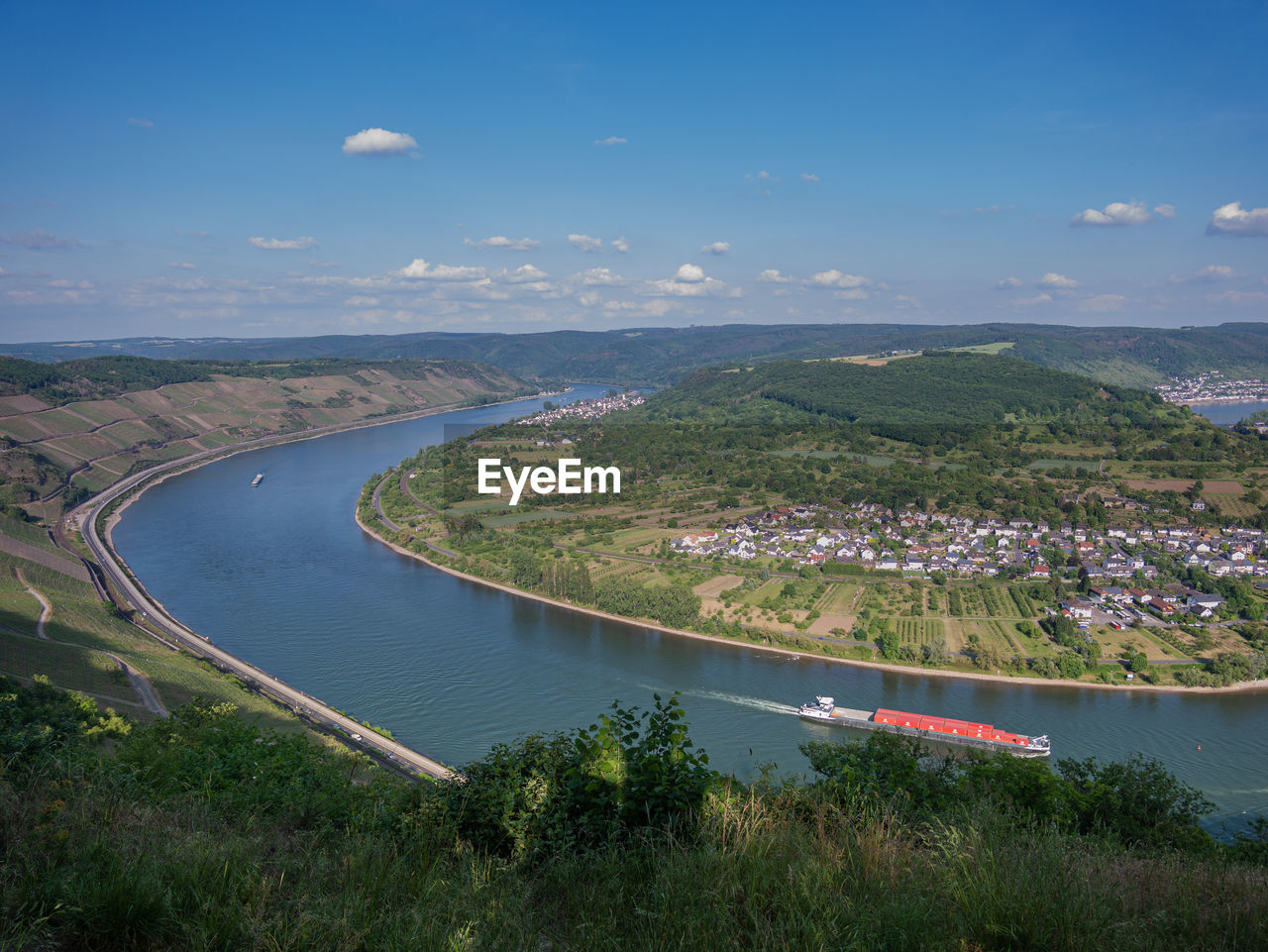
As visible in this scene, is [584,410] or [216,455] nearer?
[216,455]

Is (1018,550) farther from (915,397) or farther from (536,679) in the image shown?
(915,397)

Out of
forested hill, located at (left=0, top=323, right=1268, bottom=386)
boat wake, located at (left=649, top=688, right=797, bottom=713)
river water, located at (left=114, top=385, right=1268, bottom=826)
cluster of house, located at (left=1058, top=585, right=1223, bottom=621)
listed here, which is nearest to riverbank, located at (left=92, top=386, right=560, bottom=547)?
river water, located at (left=114, top=385, right=1268, bottom=826)

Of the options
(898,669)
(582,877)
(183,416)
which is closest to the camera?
(582,877)

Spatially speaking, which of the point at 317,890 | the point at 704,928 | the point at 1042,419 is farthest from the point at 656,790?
the point at 1042,419

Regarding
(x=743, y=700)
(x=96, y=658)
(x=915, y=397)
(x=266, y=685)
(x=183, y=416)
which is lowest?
(x=743, y=700)

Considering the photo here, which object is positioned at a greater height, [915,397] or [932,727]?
[915,397]

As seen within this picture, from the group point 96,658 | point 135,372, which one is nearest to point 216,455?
point 135,372

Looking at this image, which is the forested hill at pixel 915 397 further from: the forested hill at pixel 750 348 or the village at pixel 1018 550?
the forested hill at pixel 750 348
